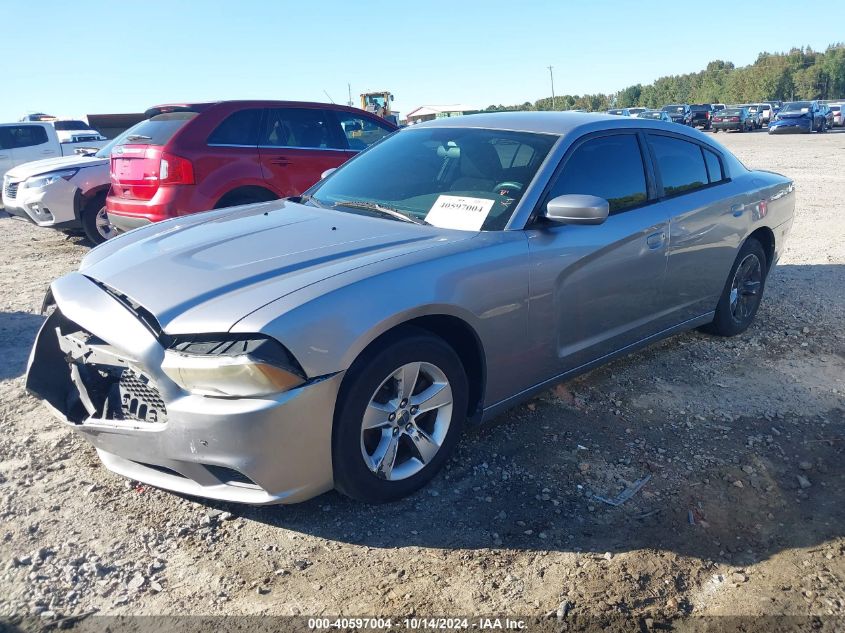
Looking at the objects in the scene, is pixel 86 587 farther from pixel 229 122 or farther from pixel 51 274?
pixel 51 274

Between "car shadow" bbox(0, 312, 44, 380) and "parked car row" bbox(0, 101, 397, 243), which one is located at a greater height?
"parked car row" bbox(0, 101, 397, 243)

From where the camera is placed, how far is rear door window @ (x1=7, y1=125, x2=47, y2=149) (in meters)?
14.5

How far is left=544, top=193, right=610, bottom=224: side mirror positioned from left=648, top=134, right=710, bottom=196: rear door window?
1.16 meters

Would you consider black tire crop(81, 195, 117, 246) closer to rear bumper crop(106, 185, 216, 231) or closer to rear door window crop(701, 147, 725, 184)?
rear bumper crop(106, 185, 216, 231)

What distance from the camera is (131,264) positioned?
306 centimetres

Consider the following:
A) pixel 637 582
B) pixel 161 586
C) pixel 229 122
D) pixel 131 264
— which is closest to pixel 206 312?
pixel 131 264

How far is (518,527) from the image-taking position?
2828mm

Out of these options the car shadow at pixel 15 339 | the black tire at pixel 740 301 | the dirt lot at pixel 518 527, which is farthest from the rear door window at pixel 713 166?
the car shadow at pixel 15 339

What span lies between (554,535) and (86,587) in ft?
5.87

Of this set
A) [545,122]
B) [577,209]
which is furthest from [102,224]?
[577,209]

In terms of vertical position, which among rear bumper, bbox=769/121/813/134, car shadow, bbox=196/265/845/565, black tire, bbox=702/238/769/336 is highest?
rear bumper, bbox=769/121/813/134

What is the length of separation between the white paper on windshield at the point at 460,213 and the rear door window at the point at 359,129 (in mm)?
4279

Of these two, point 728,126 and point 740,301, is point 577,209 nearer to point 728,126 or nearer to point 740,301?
point 740,301

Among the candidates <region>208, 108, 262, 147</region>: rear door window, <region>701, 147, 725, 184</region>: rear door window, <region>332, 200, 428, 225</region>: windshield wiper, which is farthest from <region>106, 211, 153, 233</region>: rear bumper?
<region>701, 147, 725, 184</region>: rear door window
